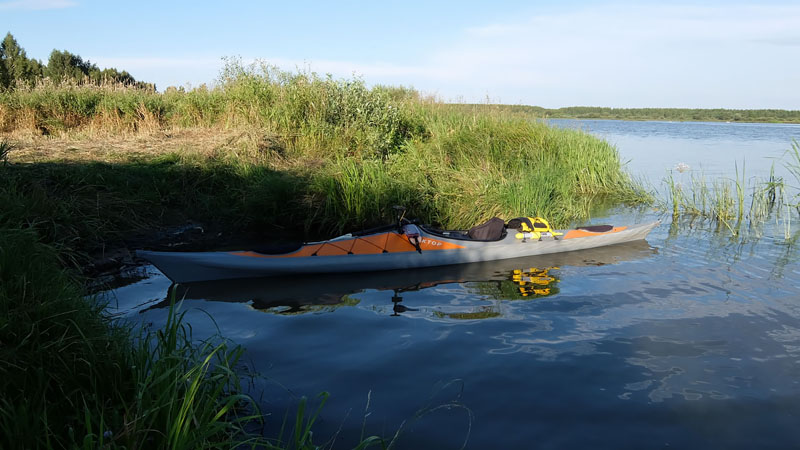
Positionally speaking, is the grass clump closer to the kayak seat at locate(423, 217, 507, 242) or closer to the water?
the kayak seat at locate(423, 217, 507, 242)

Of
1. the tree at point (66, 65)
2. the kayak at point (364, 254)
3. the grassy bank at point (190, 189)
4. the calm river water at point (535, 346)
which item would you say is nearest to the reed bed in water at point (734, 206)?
the grassy bank at point (190, 189)

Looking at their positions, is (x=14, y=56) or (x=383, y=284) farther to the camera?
(x=14, y=56)

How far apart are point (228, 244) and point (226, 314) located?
90.0 inches

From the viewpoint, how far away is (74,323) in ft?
7.92

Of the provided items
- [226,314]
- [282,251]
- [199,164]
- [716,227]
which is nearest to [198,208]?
[199,164]

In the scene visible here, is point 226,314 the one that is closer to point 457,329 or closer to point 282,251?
point 282,251

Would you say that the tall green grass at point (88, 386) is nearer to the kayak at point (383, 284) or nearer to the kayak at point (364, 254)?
the kayak at point (383, 284)

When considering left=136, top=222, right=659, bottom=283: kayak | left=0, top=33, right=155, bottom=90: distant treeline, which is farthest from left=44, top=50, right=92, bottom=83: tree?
left=136, top=222, right=659, bottom=283: kayak

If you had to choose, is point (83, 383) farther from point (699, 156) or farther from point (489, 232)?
point (699, 156)

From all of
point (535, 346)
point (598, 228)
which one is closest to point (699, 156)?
point (598, 228)

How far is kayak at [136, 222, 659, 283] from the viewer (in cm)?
500

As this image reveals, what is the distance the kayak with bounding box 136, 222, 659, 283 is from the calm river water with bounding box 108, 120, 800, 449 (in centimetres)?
13

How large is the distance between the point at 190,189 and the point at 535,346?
18.2 ft

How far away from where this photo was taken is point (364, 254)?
540 centimetres
